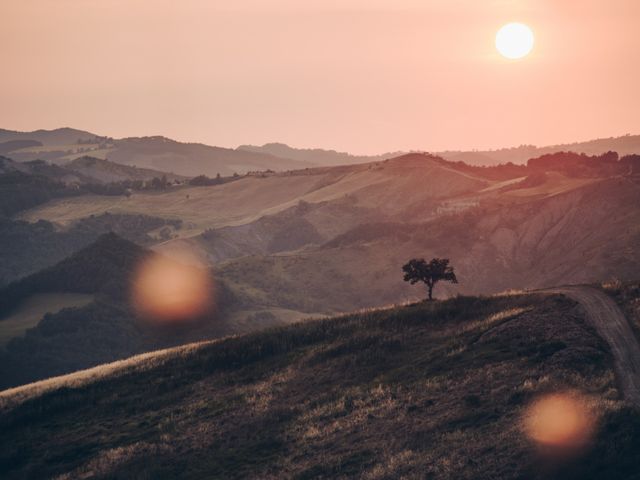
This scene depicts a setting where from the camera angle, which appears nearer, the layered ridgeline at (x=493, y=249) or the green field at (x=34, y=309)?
the layered ridgeline at (x=493, y=249)

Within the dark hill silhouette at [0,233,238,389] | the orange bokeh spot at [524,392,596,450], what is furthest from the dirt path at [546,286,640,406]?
the dark hill silhouette at [0,233,238,389]

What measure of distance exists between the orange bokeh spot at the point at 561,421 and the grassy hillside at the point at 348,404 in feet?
1.47

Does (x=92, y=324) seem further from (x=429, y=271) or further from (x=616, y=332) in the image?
(x=616, y=332)

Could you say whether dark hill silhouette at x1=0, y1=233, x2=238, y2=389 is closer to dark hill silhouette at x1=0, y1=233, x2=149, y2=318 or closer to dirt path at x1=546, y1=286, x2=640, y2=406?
dark hill silhouette at x1=0, y1=233, x2=149, y2=318

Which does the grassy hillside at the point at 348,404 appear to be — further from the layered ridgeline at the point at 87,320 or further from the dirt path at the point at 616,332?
the layered ridgeline at the point at 87,320

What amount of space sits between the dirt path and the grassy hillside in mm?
727

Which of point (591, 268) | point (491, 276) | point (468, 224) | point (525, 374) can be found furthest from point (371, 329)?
point (468, 224)

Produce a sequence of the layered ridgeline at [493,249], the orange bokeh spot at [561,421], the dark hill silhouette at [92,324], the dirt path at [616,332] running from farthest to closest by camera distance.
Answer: the dark hill silhouette at [92,324] < the layered ridgeline at [493,249] < the dirt path at [616,332] < the orange bokeh spot at [561,421]

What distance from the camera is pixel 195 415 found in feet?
169

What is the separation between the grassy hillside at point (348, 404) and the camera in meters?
36.0

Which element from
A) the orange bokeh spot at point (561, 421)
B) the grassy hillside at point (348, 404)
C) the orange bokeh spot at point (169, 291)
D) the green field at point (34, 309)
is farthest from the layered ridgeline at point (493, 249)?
the orange bokeh spot at point (561, 421)

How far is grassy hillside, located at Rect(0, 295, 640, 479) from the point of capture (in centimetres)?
3603

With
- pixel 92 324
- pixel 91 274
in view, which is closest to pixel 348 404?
pixel 92 324

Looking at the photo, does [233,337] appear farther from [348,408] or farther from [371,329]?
[348,408]
